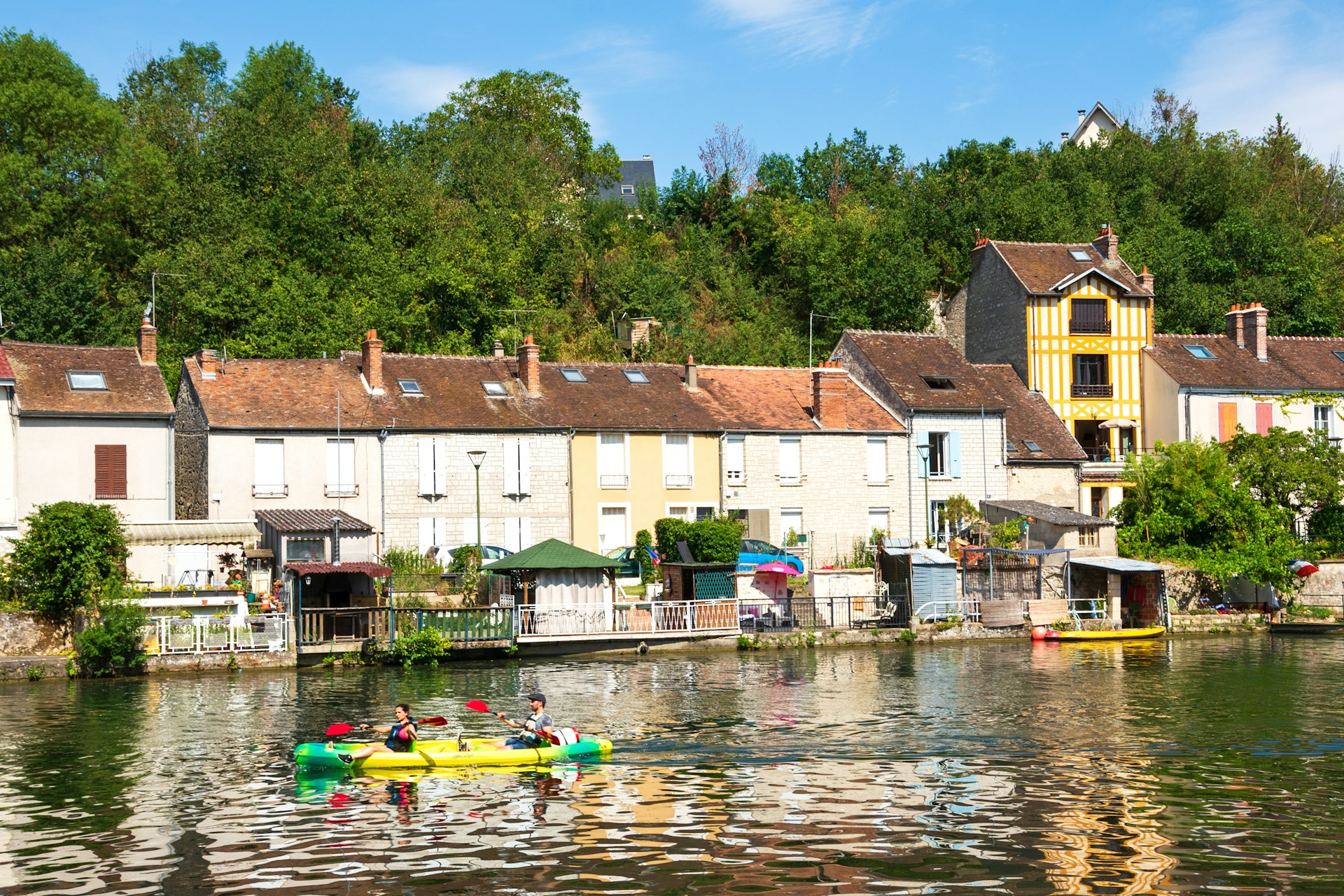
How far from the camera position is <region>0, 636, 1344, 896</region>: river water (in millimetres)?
16484

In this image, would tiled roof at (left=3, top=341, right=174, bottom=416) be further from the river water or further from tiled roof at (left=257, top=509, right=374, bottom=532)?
the river water

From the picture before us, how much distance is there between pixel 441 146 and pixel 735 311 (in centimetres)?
1943

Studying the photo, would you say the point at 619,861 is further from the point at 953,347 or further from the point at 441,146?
the point at 441,146

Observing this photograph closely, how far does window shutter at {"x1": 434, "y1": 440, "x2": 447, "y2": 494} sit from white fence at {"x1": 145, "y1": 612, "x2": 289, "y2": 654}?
366 inches

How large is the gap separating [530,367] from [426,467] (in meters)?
5.57

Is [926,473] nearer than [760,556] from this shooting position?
No

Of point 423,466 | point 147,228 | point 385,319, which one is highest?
point 147,228

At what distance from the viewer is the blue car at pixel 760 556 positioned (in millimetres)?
44031

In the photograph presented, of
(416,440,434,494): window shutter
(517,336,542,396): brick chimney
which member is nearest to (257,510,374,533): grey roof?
(416,440,434,494): window shutter

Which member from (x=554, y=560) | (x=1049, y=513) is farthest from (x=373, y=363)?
(x=1049, y=513)

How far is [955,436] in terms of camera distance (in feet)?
171

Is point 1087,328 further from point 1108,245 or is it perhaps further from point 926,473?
point 926,473

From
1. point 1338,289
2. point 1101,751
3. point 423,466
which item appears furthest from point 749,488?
point 1338,289

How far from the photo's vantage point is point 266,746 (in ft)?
83.9
